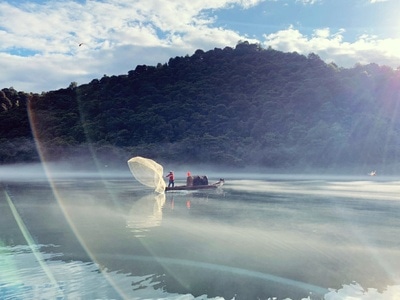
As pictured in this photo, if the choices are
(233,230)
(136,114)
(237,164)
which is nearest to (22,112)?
(136,114)

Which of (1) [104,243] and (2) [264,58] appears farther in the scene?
(2) [264,58]

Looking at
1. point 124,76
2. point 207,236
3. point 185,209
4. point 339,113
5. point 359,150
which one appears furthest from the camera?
point 124,76

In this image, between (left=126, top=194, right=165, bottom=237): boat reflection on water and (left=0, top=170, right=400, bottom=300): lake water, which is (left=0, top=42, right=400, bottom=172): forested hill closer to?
(left=126, top=194, right=165, bottom=237): boat reflection on water

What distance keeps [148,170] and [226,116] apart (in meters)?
60.4

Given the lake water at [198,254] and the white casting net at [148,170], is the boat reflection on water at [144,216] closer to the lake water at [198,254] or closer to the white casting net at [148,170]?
the lake water at [198,254]

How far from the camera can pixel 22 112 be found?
90.9 m

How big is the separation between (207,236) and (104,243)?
→ 10.3 ft

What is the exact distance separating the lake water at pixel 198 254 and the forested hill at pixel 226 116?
2137 inches

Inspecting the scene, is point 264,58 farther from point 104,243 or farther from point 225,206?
point 104,243

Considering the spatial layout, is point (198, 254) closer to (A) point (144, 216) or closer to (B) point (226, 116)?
(A) point (144, 216)

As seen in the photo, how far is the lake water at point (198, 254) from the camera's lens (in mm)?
8141

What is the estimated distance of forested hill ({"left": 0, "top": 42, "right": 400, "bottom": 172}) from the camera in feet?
236

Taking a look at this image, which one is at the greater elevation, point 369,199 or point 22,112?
point 22,112

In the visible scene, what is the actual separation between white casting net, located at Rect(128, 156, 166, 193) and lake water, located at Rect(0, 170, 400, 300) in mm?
8374
